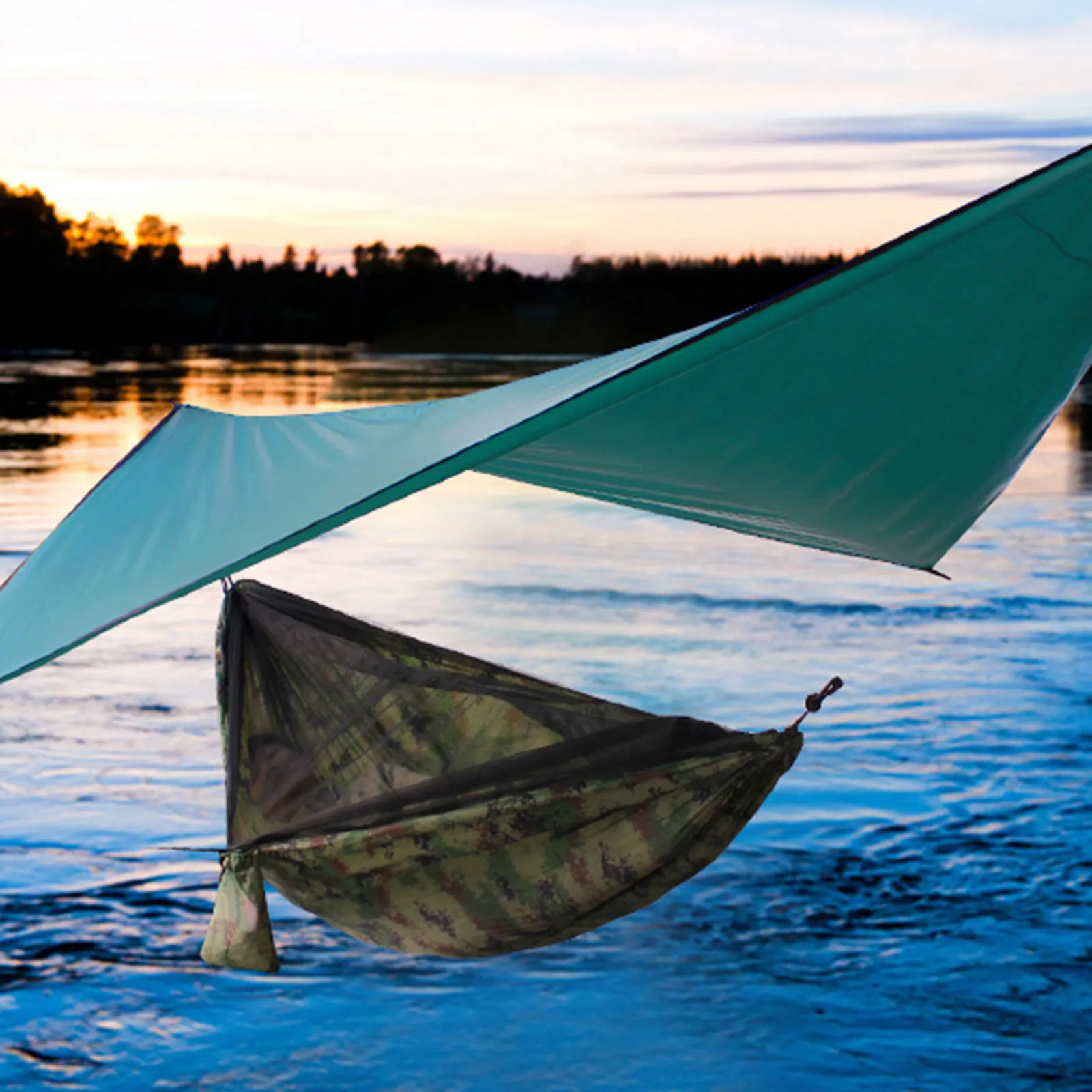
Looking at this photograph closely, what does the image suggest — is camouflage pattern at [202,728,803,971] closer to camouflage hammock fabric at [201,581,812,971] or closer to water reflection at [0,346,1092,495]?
camouflage hammock fabric at [201,581,812,971]

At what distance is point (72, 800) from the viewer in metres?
5.12

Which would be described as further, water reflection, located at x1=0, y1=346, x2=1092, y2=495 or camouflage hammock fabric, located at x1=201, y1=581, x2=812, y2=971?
water reflection, located at x1=0, y1=346, x2=1092, y2=495

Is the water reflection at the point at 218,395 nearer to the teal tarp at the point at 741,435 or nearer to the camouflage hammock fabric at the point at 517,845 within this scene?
the teal tarp at the point at 741,435

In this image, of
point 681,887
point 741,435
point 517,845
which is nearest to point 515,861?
point 517,845

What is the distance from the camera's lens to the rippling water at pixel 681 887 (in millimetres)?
3406

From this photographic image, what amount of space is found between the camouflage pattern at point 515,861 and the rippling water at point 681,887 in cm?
22

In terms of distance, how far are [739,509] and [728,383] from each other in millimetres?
1011

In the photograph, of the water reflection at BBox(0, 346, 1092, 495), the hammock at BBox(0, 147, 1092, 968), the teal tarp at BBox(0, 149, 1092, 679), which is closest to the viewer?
the teal tarp at BBox(0, 149, 1092, 679)

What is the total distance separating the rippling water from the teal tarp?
94 cm

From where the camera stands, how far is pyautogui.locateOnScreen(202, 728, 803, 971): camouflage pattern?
345 centimetres

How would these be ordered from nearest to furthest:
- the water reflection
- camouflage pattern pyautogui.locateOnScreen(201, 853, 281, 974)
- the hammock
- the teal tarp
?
the teal tarp → the hammock → camouflage pattern pyautogui.locateOnScreen(201, 853, 281, 974) → the water reflection

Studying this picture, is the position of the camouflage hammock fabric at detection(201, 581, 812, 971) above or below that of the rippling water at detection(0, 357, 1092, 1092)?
above

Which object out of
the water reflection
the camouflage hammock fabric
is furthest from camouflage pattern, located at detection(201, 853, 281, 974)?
the water reflection

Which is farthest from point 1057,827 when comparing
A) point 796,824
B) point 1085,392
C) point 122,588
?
point 1085,392
